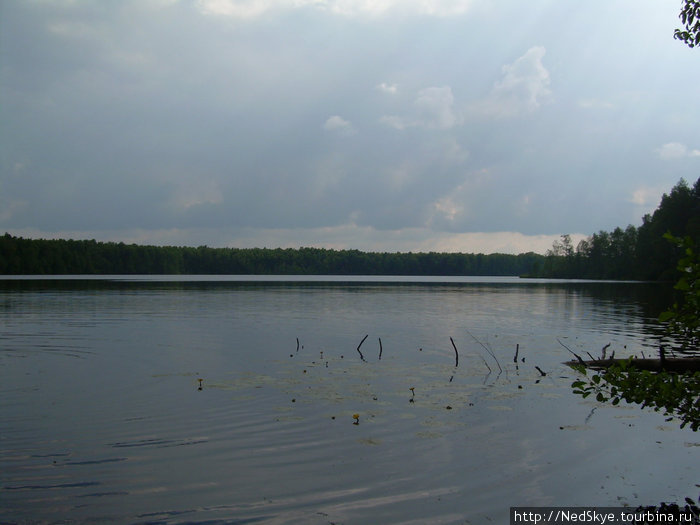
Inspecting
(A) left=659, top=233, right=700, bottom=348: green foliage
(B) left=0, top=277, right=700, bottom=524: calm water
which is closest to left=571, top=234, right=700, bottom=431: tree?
(A) left=659, top=233, right=700, bottom=348: green foliage

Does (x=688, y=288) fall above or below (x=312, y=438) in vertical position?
above

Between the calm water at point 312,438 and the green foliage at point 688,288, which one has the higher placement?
the green foliage at point 688,288

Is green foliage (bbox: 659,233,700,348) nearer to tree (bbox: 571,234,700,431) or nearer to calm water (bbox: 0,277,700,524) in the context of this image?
tree (bbox: 571,234,700,431)

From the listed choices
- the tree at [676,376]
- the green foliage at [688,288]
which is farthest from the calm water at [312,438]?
the green foliage at [688,288]

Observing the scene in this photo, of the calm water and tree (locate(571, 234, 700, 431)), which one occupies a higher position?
tree (locate(571, 234, 700, 431))

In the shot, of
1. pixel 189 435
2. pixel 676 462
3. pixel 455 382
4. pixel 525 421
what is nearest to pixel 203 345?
pixel 455 382

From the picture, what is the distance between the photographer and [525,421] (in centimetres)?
1631

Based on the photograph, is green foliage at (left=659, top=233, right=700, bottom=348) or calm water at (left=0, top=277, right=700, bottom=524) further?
calm water at (left=0, top=277, right=700, bottom=524)

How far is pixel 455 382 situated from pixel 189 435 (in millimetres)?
10851

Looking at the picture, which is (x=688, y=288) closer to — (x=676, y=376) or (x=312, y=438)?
(x=676, y=376)

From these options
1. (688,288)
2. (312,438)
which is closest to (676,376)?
(688,288)

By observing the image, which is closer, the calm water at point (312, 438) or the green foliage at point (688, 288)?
the green foliage at point (688, 288)

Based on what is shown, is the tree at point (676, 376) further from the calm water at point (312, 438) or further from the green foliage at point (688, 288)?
the calm water at point (312, 438)

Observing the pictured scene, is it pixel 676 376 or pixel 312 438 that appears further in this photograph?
pixel 312 438
